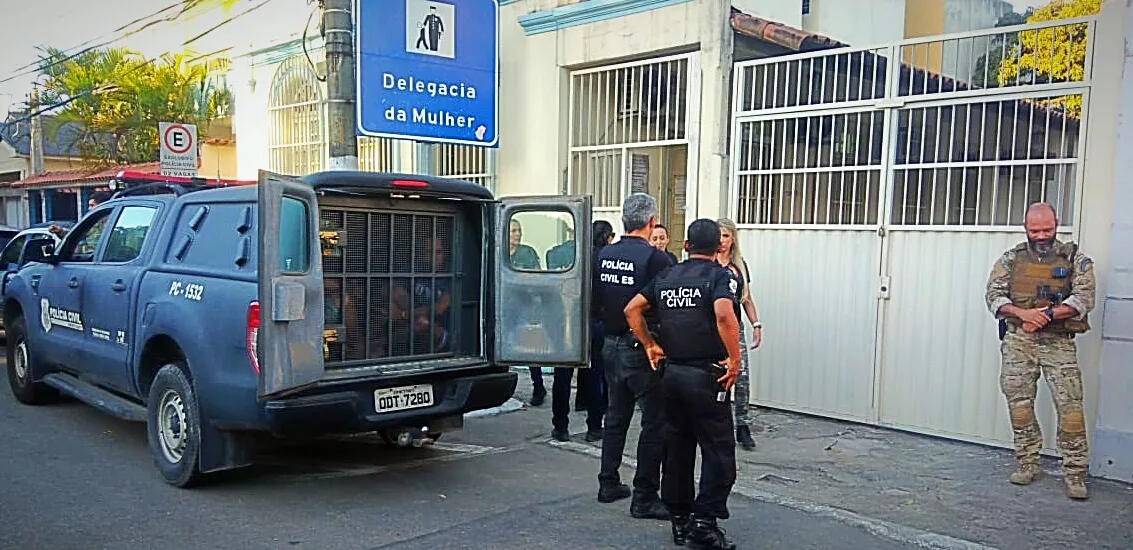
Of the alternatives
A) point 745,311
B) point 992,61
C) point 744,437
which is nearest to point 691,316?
point 745,311

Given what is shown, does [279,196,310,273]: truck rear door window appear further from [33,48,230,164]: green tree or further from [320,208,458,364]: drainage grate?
[33,48,230,164]: green tree

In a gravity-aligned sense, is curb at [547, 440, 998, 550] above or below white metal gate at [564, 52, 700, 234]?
below

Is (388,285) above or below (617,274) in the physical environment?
below

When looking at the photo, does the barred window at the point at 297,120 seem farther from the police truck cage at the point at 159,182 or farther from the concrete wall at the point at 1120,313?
the concrete wall at the point at 1120,313

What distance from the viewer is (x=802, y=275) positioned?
25.0ft

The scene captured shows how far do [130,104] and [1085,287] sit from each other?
90.7 ft

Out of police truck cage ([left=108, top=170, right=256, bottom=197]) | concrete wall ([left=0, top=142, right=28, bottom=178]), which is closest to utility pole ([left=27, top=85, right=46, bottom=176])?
concrete wall ([left=0, top=142, right=28, bottom=178])

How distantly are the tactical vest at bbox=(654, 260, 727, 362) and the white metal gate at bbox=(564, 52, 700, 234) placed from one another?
3976 mm

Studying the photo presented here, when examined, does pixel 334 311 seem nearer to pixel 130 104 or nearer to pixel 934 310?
pixel 934 310

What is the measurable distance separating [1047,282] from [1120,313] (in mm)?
632

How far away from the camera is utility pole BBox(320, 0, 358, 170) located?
7.04 meters

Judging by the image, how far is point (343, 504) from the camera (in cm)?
519

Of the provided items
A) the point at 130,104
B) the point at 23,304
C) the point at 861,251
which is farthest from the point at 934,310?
the point at 130,104

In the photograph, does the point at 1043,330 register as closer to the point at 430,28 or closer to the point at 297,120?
the point at 430,28
